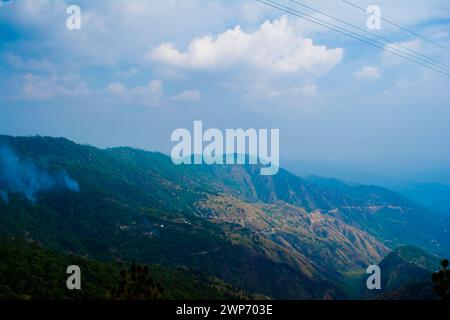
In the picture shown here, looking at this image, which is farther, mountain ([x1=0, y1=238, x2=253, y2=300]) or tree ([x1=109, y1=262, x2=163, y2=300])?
→ mountain ([x1=0, y1=238, x2=253, y2=300])

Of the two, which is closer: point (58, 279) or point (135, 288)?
point (135, 288)

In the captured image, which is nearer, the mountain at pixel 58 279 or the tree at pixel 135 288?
the tree at pixel 135 288

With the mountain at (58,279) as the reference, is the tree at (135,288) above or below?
above

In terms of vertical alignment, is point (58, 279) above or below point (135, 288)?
below

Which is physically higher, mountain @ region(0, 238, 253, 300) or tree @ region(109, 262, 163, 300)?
tree @ region(109, 262, 163, 300)
